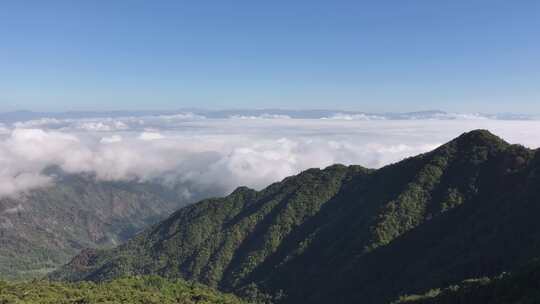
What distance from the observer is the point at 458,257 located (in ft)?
568

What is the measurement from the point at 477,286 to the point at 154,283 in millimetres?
127848

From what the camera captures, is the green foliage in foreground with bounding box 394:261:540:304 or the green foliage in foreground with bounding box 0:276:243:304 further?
the green foliage in foreground with bounding box 0:276:243:304

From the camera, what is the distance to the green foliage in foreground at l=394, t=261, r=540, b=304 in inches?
3809

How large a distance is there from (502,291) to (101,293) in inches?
4456

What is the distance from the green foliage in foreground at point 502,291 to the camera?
9674 centimetres

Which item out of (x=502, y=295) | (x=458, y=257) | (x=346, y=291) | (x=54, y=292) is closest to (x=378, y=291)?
(x=346, y=291)

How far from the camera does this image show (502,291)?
343ft

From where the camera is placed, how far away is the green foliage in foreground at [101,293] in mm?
130875

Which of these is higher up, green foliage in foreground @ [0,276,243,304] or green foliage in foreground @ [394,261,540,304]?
green foliage in foreground @ [394,261,540,304]

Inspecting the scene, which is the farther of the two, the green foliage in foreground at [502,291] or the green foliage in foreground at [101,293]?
the green foliage in foreground at [101,293]

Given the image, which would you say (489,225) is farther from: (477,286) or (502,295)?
(502,295)

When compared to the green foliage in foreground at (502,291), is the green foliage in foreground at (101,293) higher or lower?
lower

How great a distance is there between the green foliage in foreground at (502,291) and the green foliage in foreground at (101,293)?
271 feet

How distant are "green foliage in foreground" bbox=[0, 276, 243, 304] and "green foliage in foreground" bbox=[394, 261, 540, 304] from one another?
8271 centimetres
